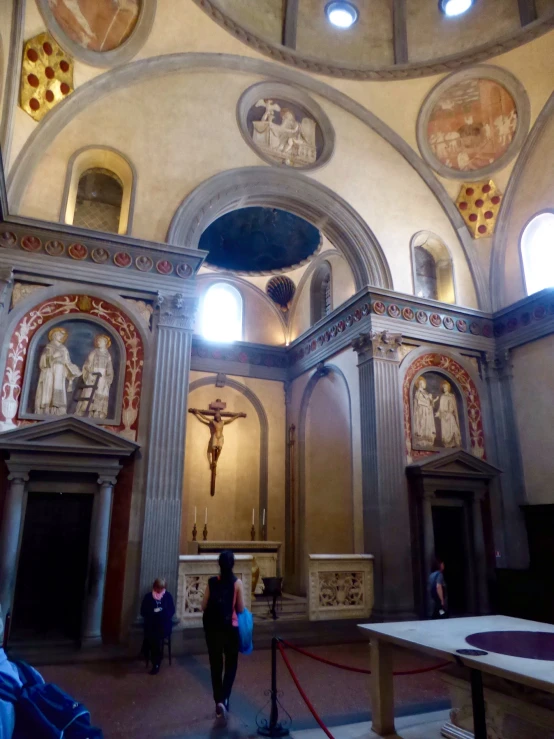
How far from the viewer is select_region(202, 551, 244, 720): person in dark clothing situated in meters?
5.50

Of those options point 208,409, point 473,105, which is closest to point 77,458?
point 208,409

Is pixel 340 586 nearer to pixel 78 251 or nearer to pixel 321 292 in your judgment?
pixel 78 251

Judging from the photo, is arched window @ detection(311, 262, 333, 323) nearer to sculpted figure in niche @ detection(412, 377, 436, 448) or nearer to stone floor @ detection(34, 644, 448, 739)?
sculpted figure in niche @ detection(412, 377, 436, 448)

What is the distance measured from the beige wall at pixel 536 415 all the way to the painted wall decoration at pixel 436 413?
4.46 feet

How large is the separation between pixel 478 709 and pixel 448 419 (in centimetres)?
1007

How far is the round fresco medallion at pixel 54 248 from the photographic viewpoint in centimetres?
998

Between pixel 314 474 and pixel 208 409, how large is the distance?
11.6 feet

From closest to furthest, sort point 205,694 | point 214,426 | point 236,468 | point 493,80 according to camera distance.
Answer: point 205,694, point 493,80, point 214,426, point 236,468

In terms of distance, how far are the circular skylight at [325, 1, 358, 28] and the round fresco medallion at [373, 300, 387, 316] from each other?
6.80 metres

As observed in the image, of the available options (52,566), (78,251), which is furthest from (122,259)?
(52,566)

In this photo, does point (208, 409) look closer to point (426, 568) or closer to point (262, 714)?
point (426, 568)

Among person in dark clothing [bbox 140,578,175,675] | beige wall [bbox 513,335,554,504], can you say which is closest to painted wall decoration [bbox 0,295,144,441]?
person in dark clothing [bbox 140,578,175,675]

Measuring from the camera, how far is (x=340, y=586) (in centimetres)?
1082

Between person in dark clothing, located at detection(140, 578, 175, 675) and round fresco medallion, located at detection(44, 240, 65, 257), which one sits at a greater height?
round fresco medallion, located at detection(44, 240, 65, 257)
